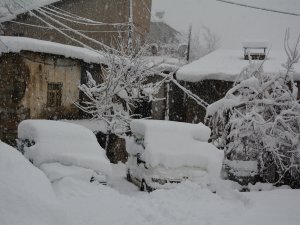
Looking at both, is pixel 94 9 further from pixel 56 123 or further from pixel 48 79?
pixel 56 123

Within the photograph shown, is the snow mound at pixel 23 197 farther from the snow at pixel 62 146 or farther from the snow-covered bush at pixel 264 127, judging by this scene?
the snow-covered bush at pixel 264 127

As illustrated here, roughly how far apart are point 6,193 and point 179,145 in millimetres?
5955

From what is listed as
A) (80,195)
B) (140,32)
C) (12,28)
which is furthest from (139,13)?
(80,195)

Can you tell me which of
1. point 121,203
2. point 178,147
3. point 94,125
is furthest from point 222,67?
point 121,203

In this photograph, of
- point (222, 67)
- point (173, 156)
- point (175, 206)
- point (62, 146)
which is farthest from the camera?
point (222, 67)

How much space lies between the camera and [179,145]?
9.64 metres

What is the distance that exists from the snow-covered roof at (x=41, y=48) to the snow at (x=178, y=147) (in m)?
6.83

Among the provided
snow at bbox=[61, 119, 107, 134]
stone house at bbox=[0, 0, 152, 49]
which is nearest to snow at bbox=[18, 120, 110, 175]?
snow at bbox=[61, 119, 107, 134]

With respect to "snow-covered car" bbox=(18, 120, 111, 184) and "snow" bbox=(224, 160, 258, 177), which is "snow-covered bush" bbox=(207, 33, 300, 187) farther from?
"snow-covered car" bbox=(18, 120, 111, 184)

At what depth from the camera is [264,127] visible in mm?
12414

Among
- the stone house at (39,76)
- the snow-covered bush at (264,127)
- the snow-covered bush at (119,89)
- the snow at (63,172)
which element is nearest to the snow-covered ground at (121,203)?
the snow at (63,172)

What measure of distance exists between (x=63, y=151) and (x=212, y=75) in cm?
1055

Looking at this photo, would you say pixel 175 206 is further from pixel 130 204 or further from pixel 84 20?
pixel 84 20

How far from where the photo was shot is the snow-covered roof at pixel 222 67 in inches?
683
